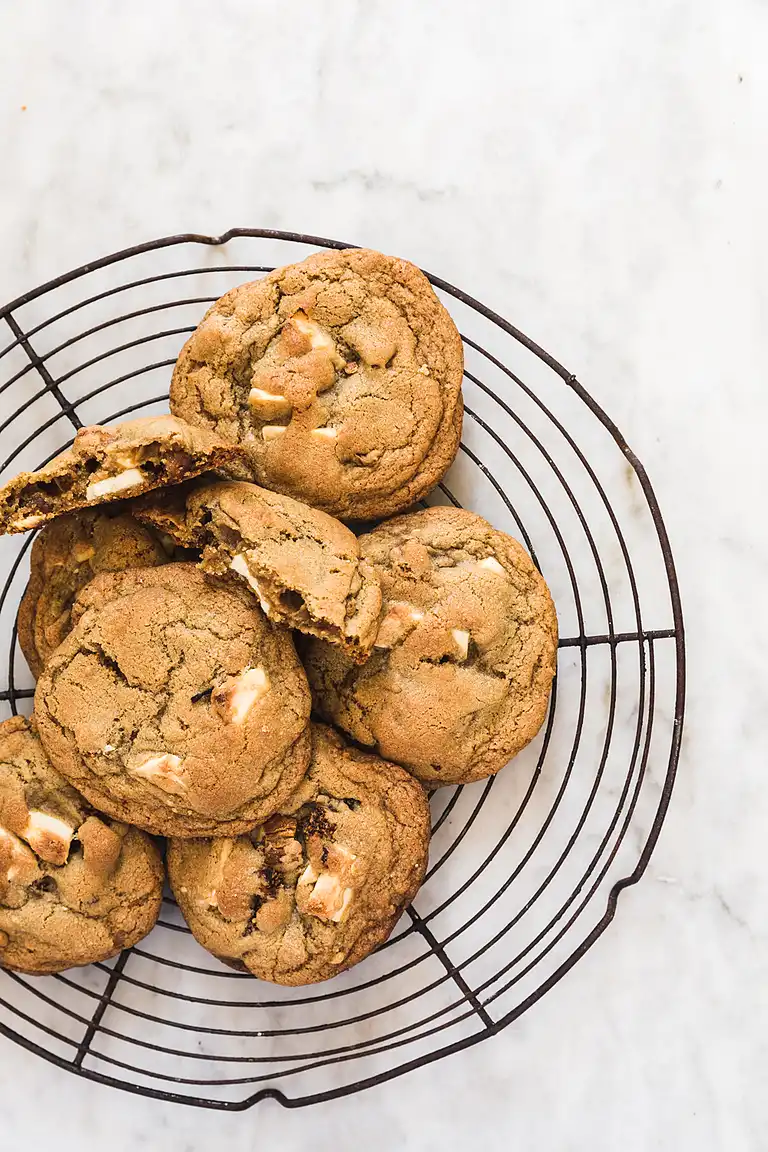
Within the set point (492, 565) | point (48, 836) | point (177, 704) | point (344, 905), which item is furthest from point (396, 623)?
point (48, 836)

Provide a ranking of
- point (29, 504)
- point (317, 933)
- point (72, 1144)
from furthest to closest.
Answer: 1. point (72, 1144)
2. point (317, 933)
3. point (29, 504)

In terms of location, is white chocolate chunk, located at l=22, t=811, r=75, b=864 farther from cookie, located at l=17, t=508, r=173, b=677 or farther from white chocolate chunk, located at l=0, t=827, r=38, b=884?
cookie, located at l=17, t=508, r=173, b=677

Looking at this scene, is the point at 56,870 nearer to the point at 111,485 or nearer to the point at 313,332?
the point at 111,485

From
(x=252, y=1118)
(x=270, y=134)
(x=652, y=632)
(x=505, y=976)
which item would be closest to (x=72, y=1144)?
(x=252, y=1118)

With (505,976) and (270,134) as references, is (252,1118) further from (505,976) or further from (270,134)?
(270,134)

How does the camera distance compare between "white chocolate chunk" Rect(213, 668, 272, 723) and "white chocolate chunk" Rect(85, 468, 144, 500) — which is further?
"white chocolate chunk" Rect(213, 668, 272, 723)

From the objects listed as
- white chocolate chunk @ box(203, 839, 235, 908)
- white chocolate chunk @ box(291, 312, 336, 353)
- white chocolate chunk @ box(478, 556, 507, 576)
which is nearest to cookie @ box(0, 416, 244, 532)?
white chocolate chunk @ box(291, 312, 336, 353)
